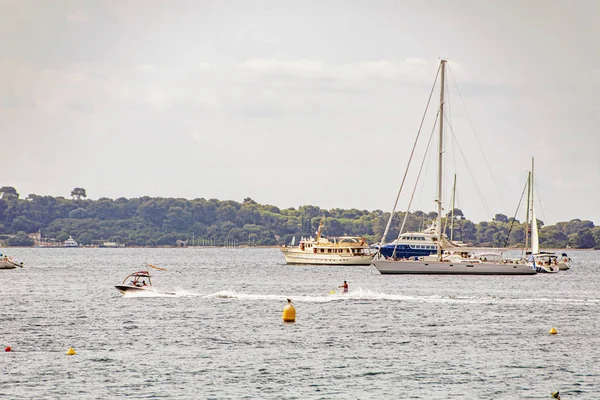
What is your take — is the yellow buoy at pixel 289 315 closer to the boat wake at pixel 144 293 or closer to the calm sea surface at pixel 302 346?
the calm sea surface at pixel 302 346

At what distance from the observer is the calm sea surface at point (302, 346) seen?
5578 cm

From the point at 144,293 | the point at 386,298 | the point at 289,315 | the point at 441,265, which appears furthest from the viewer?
the point at 441,265

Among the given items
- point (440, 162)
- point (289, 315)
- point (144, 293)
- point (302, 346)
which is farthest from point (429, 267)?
point (302, 346)

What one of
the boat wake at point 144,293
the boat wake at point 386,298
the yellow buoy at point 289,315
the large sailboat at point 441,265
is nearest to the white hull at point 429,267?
the large sailboat at point 441,265

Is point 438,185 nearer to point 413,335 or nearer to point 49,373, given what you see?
point 413,335

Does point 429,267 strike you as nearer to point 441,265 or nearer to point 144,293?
point 441,265

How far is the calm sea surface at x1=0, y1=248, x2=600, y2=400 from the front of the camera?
55.8 metres

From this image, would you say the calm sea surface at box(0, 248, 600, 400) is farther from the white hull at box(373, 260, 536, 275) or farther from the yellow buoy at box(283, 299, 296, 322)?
the white hull at box(373, 260, 536, 275)

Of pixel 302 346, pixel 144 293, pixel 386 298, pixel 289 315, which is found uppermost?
pixel 386 298

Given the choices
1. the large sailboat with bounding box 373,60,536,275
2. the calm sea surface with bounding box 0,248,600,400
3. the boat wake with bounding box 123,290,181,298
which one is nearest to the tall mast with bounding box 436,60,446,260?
the large sailboat with bounding box 373,60,536,275

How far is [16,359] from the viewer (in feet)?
210

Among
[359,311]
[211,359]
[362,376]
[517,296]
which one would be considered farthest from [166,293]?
[362,376]

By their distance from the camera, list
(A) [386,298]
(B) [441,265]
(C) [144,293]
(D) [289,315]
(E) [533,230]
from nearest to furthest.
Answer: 1. (D) [289,315]
2. (C) [144,293]
3. (A) [386,298]
4. (B) [441,265]
5. (E) [533,230]

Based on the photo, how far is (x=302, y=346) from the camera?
70.9m
